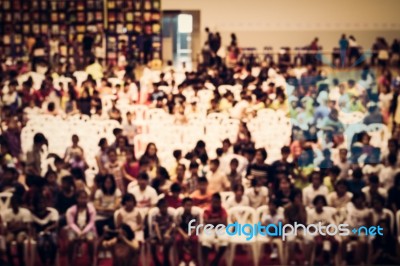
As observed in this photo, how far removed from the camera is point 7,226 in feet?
21.8

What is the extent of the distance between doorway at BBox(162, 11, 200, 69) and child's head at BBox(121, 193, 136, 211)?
38.4 ft

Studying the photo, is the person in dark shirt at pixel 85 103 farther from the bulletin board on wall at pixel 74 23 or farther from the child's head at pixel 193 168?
the bulletin board on wall at pixel 74 23

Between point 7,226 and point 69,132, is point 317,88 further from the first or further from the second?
point 7,226

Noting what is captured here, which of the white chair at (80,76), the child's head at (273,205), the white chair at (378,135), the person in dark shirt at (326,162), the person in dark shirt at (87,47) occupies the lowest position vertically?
the child's head at (273,205)

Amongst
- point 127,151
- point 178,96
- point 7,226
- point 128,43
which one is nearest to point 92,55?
point 128,43

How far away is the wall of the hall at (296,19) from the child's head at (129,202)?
12110mm

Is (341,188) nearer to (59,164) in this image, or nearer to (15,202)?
(59,164)

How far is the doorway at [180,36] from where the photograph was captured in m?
18.9

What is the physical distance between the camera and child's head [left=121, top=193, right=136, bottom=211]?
668 cm

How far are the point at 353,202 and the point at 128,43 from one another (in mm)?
11696

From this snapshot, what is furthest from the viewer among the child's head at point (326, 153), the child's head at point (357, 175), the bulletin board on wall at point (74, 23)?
the bulletin board on wall at point (74, 23)

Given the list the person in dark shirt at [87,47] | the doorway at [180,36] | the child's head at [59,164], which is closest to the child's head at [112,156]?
the child's head at [59,164]

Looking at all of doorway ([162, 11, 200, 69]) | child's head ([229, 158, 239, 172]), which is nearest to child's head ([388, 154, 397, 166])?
child's head ([229, 158, 239, 172])

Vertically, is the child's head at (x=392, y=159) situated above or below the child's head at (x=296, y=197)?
above
